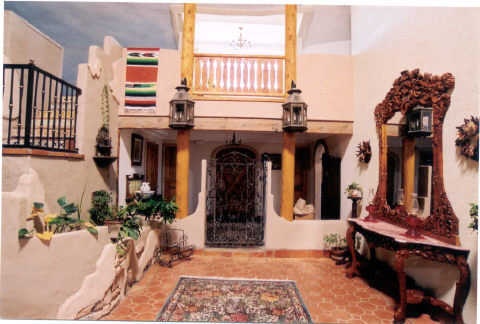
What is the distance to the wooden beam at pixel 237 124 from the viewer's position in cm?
429

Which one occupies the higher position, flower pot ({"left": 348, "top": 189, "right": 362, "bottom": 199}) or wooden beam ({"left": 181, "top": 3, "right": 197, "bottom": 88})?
wooden beam ({"left": 181, "top": 3, "right": 197, "bottom": 88})

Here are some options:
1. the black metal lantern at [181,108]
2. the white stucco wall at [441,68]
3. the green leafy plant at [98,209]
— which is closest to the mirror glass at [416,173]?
the white stucco wall at [441,68]

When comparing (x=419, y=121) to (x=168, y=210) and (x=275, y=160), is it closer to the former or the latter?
(x=168, y=210)

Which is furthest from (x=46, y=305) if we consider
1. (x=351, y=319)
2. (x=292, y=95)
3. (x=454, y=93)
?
(x=454, y=93)

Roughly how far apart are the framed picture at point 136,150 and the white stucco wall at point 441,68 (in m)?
4.47

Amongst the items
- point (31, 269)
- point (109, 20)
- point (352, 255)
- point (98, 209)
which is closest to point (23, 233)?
point (31, 269)

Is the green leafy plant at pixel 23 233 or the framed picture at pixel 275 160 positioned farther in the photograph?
the framed picture at pixel 275 160

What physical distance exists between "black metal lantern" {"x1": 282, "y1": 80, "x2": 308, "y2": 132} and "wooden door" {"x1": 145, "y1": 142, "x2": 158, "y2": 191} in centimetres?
361

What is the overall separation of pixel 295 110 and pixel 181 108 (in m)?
1.93

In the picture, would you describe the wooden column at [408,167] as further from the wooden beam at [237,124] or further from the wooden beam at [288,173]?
the wooden beam at [288,173]

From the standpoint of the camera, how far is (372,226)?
9.82 ft

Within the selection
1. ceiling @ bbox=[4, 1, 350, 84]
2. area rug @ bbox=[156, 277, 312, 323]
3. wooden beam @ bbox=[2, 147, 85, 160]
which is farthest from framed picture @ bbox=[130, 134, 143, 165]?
area rug @ bbox=[156, 277, 312, 323]

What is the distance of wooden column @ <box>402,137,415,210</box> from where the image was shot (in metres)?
2.83

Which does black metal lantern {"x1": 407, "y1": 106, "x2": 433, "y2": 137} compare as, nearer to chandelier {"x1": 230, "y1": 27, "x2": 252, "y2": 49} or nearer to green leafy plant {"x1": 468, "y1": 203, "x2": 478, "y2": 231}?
green leafy plant {"x1": 468, "y1": 203, "x2": 478, "y2": 231}
